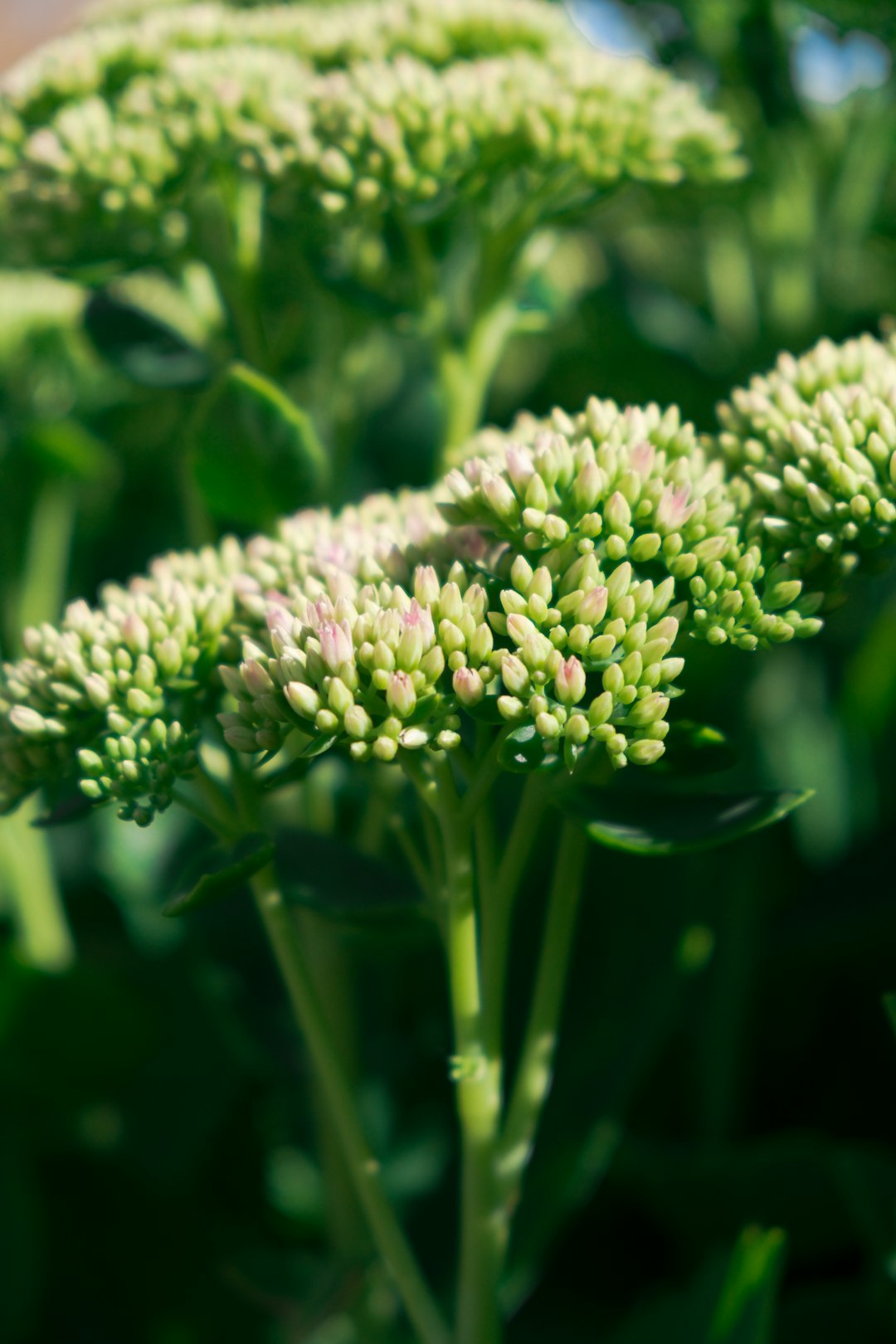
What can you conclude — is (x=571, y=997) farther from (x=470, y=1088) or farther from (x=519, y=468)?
(x=519, y=468)

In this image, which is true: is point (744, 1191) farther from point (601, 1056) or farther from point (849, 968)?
point (849, 968)

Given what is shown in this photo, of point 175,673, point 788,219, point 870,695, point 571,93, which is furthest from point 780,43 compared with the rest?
point 175,673

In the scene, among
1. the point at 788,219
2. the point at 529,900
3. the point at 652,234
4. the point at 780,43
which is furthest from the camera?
the point at 652,234

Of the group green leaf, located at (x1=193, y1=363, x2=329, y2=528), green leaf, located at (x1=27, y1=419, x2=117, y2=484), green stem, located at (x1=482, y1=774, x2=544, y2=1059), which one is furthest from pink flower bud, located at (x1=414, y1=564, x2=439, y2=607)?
green leaf, located at (x1=27, y1=419, x2=117, y2=484)

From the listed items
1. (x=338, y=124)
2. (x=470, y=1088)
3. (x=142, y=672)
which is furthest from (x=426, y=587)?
(x=338, y=124)

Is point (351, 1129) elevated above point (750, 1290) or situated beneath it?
elevated above
